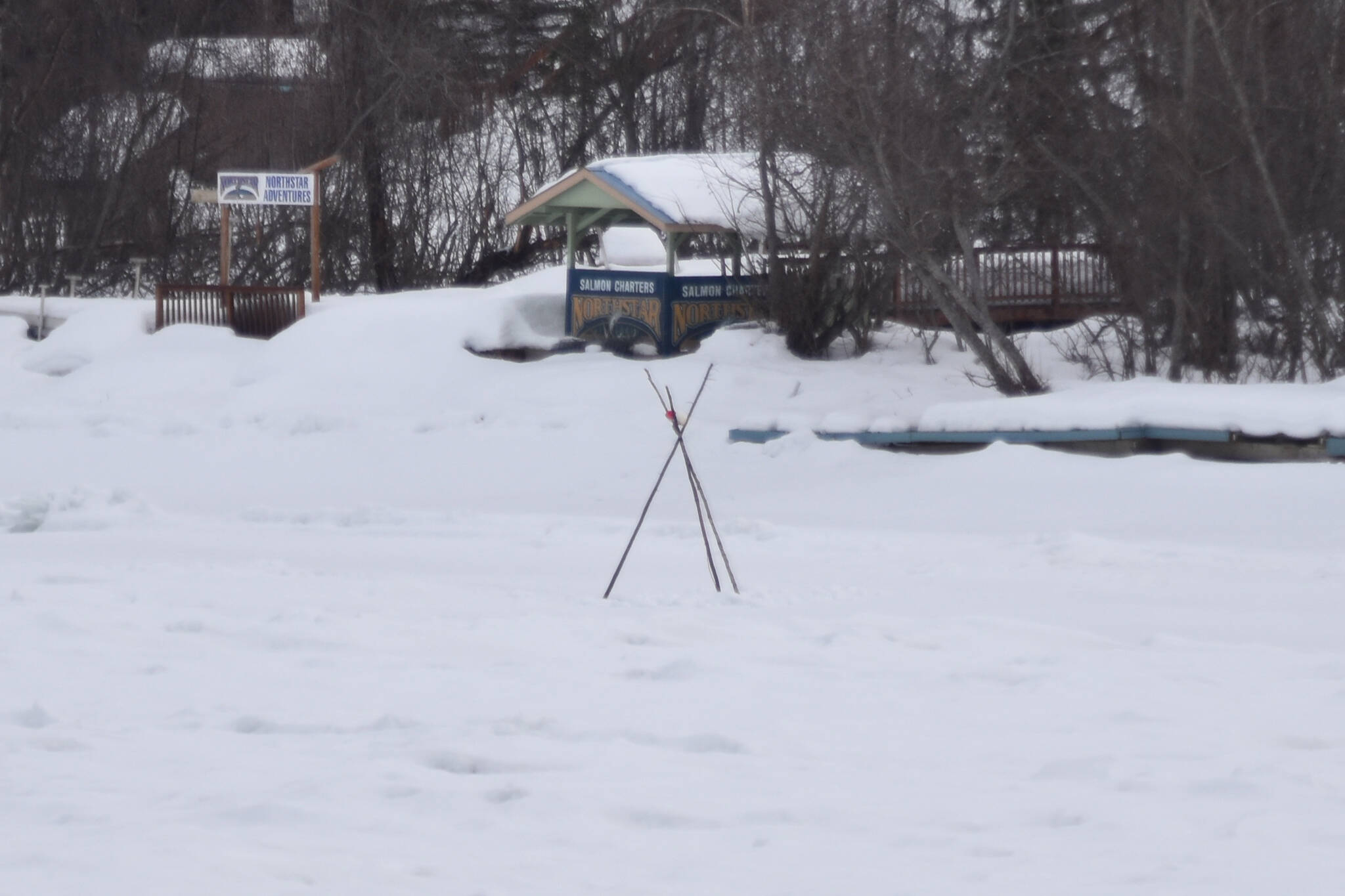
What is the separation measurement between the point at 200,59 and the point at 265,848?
32.1 m

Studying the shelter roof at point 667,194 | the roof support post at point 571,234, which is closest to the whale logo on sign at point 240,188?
the shelter roof at point 667,194

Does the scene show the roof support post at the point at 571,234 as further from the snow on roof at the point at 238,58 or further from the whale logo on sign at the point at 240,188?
the snow on roof at the point at 238,58

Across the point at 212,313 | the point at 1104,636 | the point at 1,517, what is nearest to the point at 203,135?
the point at 212,313

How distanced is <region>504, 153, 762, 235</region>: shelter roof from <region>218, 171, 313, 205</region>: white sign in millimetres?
3287

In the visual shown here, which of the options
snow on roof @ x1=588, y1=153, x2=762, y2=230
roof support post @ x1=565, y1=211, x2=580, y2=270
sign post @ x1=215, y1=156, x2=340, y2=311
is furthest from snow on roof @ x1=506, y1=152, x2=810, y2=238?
sign post @ x1=215, y1=156, x2=340, y2=311

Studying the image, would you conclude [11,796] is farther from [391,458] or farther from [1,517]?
[391,458]

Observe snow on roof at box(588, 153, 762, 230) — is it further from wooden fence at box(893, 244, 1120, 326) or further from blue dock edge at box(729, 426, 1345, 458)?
blue dock edge at box(729, 426, 1345, 458)

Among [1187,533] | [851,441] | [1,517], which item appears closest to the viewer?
[1187,533]

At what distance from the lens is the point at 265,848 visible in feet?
13.1

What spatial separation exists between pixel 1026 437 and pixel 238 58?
25.9 m

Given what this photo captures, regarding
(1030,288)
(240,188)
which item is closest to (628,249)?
(240,188)

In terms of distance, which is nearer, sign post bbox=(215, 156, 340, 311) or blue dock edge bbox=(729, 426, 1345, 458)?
blue dock edge bbox=(729, 426, 1345, 458)

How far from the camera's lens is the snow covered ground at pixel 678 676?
4.08m

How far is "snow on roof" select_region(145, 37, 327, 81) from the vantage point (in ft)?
106
